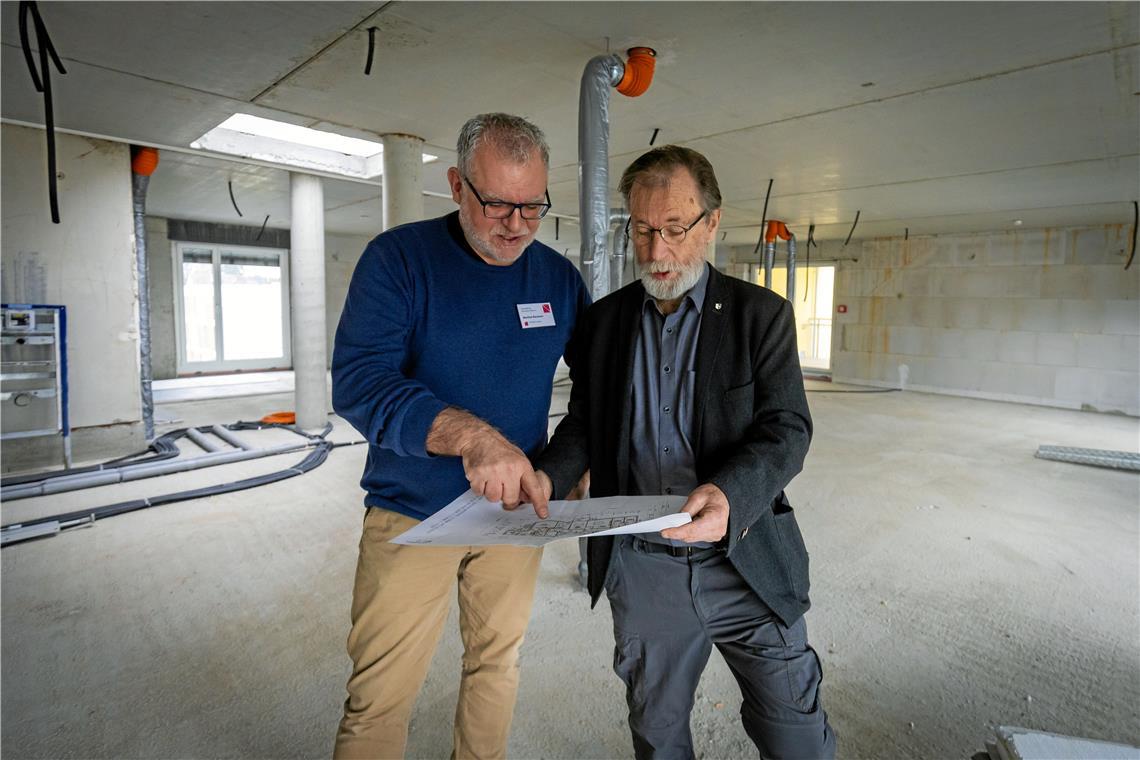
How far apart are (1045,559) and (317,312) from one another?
5.72m

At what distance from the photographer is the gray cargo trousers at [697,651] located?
1181 millimetres

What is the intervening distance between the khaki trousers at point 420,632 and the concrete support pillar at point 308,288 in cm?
483

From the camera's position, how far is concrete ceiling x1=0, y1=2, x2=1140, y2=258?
8.06 feet

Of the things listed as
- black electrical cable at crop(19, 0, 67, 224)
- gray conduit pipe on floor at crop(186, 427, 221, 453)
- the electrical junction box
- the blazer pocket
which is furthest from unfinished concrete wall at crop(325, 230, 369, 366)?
the blazer pocket

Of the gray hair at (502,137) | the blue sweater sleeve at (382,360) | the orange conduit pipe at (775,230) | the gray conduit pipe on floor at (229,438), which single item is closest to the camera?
the blue sweater sleeve at (382,360)

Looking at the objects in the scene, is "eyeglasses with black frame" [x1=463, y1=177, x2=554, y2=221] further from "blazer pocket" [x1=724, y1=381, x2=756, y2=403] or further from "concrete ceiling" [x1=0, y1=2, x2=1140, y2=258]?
"concrete ceiling" [x1=0, y1=2, x2=1140, y2=258]

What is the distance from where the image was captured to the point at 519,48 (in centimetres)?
279

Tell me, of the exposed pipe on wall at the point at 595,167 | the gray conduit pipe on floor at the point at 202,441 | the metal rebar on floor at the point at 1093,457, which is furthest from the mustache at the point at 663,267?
the metal rebar on floor at the point at 1093,457

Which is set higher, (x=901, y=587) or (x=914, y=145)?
(x=914, y=145)

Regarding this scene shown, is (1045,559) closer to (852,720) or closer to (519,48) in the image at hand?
(852,720)

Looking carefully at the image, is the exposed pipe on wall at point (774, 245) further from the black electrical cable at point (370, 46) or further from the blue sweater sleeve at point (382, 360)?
the blue sweater sleeve at point (382, 360)

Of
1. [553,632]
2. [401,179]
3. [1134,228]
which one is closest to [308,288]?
[401,179]

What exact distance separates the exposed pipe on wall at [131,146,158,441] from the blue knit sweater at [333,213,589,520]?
177 inches

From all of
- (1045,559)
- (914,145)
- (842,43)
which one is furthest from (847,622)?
(914,145)
